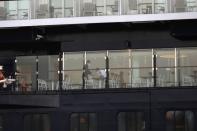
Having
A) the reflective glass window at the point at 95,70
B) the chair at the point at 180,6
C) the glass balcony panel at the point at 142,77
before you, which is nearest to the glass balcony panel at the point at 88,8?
the reflective glass window at the point at 95,70

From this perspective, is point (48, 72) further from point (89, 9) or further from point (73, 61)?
point (89, 9)

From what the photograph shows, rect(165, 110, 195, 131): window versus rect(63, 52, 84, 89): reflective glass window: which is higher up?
rect(63, 52, 84, 89): reflective glass window

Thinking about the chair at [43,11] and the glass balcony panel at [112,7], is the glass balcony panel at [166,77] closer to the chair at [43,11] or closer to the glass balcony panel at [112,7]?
the glass balcony panel at [112,7]

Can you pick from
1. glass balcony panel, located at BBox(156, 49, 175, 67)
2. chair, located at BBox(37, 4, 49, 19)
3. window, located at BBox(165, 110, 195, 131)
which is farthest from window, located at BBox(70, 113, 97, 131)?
chair, located at BBox(37, 4, 49, 19)

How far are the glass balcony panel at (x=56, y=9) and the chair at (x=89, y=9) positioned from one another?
101 cm

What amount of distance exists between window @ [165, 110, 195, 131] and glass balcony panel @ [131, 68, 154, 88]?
5.22 ft

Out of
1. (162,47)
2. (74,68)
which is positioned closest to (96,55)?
(74,68)

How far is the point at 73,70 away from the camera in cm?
2716

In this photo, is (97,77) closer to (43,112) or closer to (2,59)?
(43,112)

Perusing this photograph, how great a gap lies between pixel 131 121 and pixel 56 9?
5836 mm

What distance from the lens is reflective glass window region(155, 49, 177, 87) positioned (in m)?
25.6

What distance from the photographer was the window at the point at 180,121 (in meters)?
24.5

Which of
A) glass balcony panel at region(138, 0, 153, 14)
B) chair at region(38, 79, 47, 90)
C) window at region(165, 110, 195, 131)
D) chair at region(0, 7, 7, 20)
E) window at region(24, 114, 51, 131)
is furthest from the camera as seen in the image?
chair at region(0, 7, 7, 20)

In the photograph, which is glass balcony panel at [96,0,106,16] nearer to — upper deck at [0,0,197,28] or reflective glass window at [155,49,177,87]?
upper deck at [0,0,197,28]
